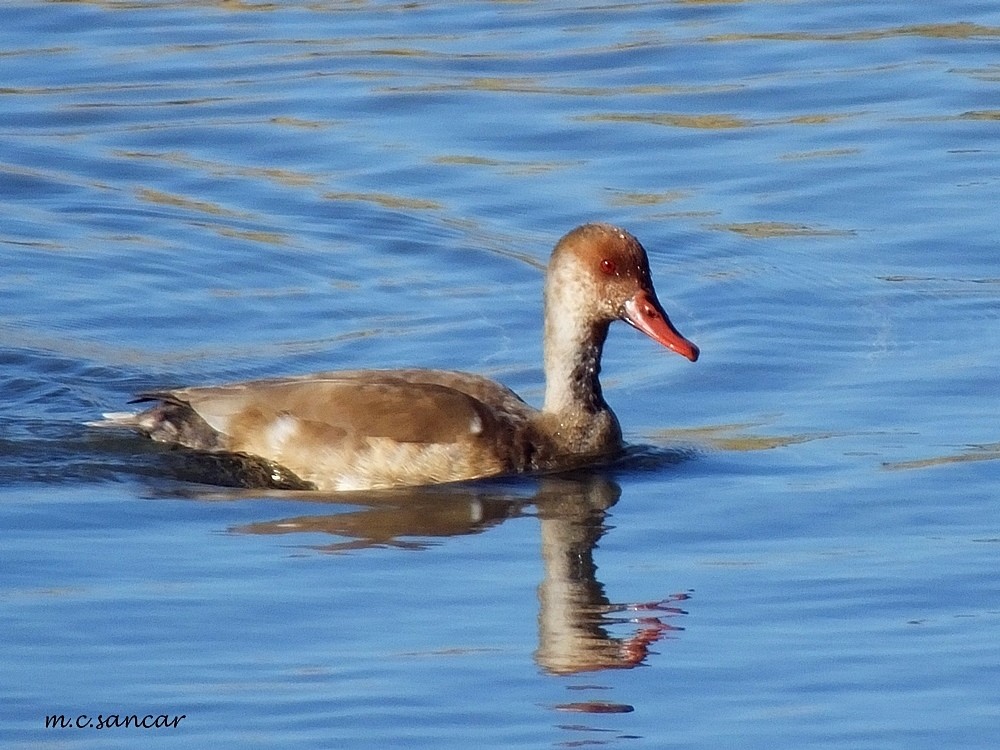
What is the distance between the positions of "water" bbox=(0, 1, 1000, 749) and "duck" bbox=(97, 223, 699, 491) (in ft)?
0.61

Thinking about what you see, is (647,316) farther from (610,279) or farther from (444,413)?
(444,413)

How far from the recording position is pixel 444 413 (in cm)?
979

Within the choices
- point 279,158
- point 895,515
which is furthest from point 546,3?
point 895,515

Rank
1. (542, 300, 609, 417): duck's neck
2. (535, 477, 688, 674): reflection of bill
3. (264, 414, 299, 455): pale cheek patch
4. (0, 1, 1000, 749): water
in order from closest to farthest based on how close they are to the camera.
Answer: (0, 1, 1000, 749): water < (535, 477, 688, 674): reflection of bill < (264, 414, 299, 455): pale cheek patch < (542, 300, 609, 417): duck's neck

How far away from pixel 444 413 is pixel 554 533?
3.55 ft

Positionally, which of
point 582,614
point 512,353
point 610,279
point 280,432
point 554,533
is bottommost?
point 582,614

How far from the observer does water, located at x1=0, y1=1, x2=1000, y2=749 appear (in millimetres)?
7082

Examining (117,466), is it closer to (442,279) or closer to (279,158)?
(442,279)

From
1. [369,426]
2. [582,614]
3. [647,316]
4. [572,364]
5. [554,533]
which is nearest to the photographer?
[582,614]

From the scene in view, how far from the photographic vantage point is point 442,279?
518 inches

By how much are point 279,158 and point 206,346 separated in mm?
3625

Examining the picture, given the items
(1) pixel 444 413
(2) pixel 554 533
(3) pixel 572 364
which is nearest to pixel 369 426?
(1) pixel 444 413

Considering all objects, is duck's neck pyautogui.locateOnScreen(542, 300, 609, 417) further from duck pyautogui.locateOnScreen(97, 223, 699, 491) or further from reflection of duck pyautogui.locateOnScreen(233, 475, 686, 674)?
reflection of duck pyautogui.locateOnScreen(233, 475, 686, 674)

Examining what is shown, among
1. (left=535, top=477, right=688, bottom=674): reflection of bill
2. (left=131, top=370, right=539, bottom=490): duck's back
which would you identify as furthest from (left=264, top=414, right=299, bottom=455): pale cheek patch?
(left=535, top=477, right=688, bottom=674): reflection of bill
